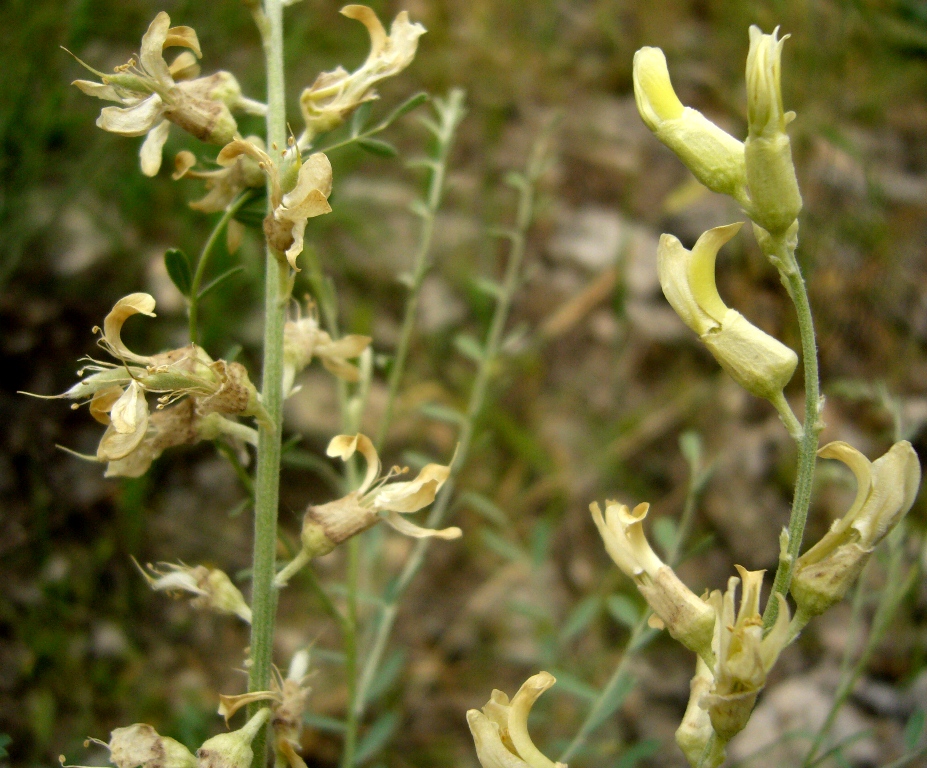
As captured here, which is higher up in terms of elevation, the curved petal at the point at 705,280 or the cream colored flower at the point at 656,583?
the curved petal at the point at 705,280

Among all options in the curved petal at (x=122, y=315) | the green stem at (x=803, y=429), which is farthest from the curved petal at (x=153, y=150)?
the green stem at (x=803, y=429)

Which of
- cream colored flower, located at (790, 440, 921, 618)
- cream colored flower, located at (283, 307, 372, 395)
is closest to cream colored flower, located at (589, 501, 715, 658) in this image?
cream colored flower, located at (790, 440, 921, 618)

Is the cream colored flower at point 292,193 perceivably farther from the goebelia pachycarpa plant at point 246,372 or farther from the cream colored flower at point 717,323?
the cream colored flower at point 717,323

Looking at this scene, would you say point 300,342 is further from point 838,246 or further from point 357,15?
point 838,246

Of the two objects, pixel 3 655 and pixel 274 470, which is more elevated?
pixel 274 470

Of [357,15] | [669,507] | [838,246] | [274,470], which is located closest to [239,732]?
[274,470]

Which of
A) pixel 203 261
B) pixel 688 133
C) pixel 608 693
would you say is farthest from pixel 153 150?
pixel 608 693
